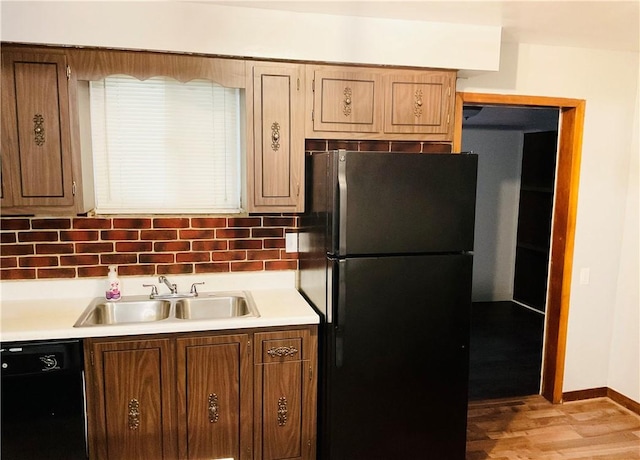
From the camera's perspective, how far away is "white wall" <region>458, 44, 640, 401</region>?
119 inches

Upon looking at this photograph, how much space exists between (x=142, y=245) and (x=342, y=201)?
1.23m

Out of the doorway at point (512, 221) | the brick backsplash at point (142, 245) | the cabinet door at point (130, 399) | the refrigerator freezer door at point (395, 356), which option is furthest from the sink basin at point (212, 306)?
the doorway at point (512, 221)

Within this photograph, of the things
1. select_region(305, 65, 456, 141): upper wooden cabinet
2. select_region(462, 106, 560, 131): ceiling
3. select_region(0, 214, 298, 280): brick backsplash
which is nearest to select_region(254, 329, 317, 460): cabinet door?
select_region(0, 214, 298, 280): brick backsplash

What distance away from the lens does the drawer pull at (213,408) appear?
2297 millimetres

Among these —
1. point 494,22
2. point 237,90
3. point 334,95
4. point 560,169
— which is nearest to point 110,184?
point 237,90

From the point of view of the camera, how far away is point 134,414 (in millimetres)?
2227

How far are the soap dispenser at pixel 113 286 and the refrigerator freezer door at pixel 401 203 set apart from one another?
48.3 inches

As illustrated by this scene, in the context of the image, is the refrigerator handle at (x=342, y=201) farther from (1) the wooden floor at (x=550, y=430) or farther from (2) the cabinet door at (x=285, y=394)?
(1) the wooden floor at (x=550, y=430)

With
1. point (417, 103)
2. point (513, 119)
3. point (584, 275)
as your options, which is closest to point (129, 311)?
point (417, 103)

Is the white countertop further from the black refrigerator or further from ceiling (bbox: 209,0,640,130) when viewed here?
ceiling (bbox: 209,0,640,130)

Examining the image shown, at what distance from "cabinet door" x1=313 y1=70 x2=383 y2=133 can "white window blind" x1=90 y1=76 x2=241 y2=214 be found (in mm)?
480

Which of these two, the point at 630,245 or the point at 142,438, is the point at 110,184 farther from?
the point at 630,245

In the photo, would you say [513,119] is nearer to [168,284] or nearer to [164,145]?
[164,145]

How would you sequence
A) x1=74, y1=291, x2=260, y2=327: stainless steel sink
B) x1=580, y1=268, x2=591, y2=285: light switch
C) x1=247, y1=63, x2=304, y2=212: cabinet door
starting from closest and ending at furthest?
x1=247, y1=63, x2=304, y2=212: cabinet door, x1=74, y1=291, x2=260, y2=327: stainless steel sink, x1=580, y1=268, x2=591, y2=285: light switch
